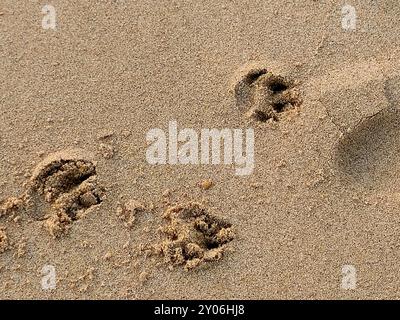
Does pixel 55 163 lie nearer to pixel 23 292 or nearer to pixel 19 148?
pixel 19 148

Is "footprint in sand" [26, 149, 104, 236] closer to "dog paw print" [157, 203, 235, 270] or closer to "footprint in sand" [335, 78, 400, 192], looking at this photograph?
"dog paw print" [157, 203, 235, 270]

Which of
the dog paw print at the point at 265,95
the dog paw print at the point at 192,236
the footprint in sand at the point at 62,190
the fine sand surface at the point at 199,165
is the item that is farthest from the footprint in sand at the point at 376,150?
the footprint in sand at the point at 62,190

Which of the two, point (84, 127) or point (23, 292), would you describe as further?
point (84, 127)

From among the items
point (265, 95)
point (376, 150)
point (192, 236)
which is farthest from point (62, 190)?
point (376, 150)

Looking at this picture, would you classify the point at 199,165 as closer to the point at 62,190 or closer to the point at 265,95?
the point at 265,95

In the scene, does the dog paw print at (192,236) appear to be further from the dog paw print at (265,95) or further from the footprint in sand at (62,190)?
the dog paw print at (265,95)

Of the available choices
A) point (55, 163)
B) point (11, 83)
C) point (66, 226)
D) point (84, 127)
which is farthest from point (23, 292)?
point (11, 83)

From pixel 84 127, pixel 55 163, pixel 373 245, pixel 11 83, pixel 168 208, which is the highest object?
pixel 11 83
